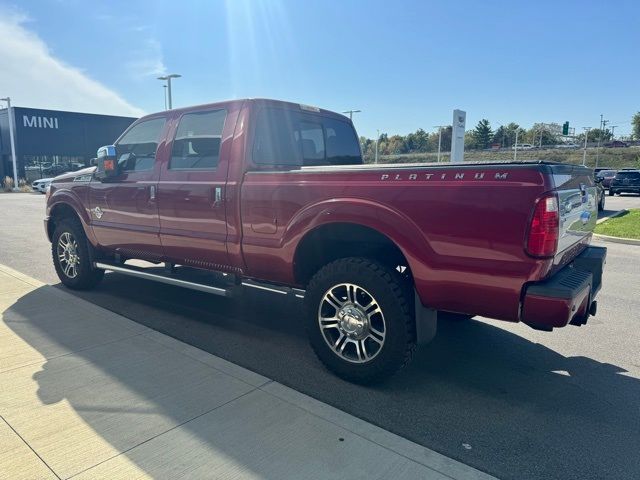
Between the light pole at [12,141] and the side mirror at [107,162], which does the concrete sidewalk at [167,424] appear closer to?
the side mirror at [107,162]

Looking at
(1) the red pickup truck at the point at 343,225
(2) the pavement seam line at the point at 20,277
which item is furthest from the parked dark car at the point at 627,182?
(2) the pavement seam line at the point at 20,277

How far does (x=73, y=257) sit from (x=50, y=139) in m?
38.6

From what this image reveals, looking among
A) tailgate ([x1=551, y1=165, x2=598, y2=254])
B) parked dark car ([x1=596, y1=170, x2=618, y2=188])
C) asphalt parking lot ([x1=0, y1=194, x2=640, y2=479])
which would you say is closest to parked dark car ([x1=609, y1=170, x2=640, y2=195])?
parked dark car ([x1=596, y1=170, x2=618, y2=188])

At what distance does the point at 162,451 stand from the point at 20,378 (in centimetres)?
156

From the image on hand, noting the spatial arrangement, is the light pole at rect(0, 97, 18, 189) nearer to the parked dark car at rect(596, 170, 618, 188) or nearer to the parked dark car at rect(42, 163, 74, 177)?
the parked dark car at rect(42, 163, 74, 177)

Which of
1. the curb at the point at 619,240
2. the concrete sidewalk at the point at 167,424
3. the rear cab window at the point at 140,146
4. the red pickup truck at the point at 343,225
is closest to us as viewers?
the concrete sidewalk at the point at 167,424

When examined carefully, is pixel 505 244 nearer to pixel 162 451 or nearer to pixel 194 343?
pixel 162 451

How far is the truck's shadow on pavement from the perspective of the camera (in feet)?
8.60

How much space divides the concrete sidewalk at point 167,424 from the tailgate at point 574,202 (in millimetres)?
1545

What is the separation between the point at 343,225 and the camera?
11.3ft

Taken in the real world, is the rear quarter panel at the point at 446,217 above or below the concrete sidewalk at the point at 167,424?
above

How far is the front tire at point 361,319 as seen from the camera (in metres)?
3.16

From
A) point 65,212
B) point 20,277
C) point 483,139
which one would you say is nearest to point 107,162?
point 65,212

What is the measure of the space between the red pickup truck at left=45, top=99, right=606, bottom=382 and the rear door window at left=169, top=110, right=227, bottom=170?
0.04 feet
